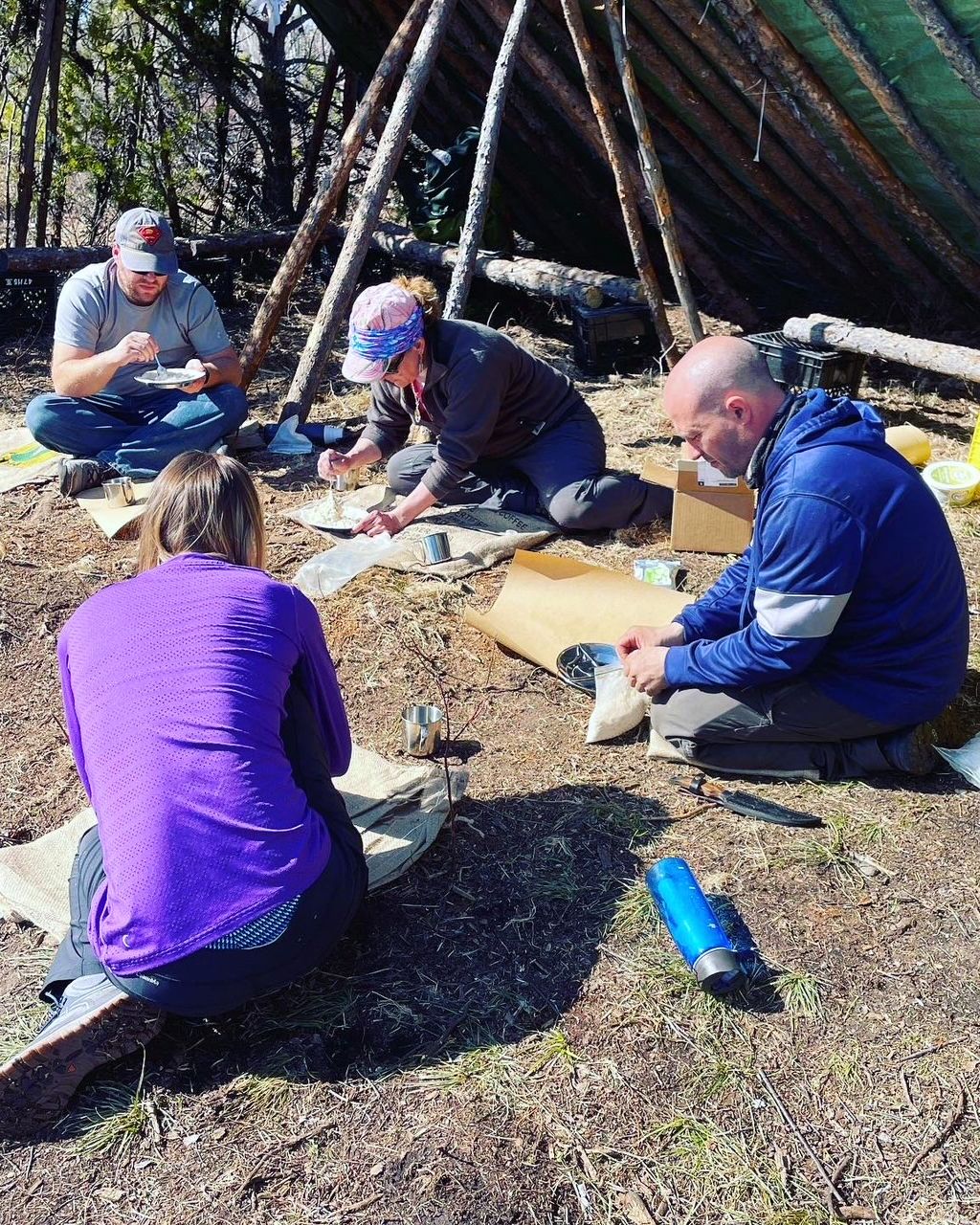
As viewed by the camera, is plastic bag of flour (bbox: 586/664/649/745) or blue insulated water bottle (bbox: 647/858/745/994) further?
plastic bag of flour (bbox: 586/664/649/745)

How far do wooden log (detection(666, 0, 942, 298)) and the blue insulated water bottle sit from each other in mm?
5059

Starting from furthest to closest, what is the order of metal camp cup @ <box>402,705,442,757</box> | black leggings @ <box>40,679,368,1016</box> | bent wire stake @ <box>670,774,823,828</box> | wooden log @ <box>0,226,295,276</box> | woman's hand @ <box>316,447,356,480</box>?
wooden log @ <box>0,226,295,276</box>, woman's hand @ <box>316,447,356,480</box>, metal camp cup @ <box>402,705,442,757</box>, bent wire stake @ <box>670,774,823,828</box>, black leggings @ <box>40,679,368,1016</box>

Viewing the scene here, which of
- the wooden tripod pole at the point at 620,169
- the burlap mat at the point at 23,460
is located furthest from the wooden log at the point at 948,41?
the burlap mat at the point at 23,460

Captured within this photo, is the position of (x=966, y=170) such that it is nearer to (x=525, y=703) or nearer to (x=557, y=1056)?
(x=525, y=703)

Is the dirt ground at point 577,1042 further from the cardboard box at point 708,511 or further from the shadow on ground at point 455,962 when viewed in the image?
the cardboard box at point 708,511

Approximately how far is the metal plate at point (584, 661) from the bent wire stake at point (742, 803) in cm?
58

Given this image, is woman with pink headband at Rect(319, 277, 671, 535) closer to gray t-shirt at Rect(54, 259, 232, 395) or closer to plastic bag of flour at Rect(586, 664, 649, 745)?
gray t-shirt at Rect(54, 259, 232, 395)

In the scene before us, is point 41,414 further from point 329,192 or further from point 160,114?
point 160,114

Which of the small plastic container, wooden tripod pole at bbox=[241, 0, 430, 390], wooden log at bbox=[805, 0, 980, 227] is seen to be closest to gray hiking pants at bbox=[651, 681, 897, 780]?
the small plastic container

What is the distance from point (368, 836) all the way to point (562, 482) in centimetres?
235

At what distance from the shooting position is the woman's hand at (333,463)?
5.36 meters

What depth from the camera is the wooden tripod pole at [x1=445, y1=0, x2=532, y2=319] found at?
6.76 metres

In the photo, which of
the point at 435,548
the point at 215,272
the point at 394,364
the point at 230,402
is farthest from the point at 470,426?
the point at 215,272

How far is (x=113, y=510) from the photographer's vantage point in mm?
5559
